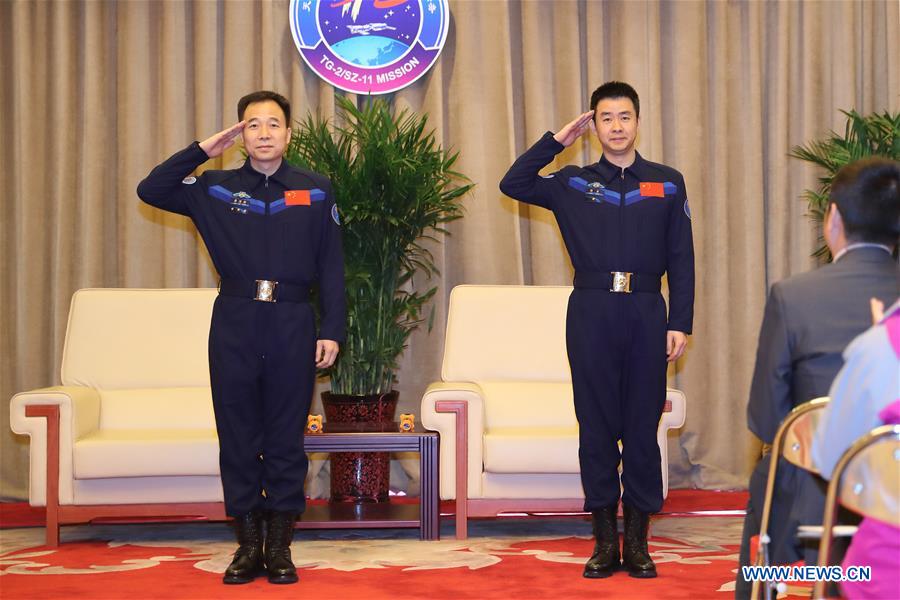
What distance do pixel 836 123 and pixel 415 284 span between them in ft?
7.98

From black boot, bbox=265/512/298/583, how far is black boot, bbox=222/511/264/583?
35 millimetres

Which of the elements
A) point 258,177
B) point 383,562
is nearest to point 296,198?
point 258,177

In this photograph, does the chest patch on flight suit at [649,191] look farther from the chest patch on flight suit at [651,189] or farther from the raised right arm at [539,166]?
the raised right arm at [539,166]

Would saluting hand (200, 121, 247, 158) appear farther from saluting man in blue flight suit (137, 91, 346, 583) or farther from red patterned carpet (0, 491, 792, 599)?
red patterned carpet (0, 491, 792, 599)

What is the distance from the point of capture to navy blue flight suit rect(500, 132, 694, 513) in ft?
11.0

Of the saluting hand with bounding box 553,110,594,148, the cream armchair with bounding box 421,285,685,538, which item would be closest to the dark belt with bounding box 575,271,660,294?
the saluting hand with bounding box 553,110,594,148

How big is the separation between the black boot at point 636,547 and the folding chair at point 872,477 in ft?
5.89

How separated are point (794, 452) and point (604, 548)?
168cm

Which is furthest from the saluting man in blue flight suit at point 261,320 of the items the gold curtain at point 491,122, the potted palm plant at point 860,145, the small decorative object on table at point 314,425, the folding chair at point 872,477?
the potted palm plant at point 860,145

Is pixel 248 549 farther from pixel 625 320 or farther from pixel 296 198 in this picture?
pixel 625 320

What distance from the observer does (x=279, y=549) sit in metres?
Result: 3.35

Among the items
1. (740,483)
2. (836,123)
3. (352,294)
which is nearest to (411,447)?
(352,294)

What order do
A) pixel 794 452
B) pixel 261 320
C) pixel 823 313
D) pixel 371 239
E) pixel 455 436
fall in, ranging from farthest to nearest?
pixel 371 239
pixel 455 436
pixel 261 320
pixel 823 313
pixel 794 452

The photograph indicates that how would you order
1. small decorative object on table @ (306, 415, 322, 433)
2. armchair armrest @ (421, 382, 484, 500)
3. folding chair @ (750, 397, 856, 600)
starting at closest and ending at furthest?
folding chair @ (750, 397, 856, 600), armchair armrest @ (421, 382, 484, 500), small decorative object on table @ (306, 415, 322, 433)
